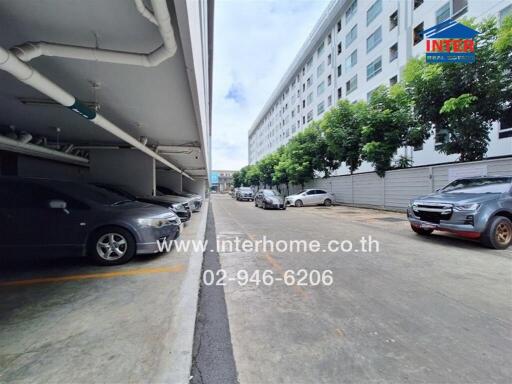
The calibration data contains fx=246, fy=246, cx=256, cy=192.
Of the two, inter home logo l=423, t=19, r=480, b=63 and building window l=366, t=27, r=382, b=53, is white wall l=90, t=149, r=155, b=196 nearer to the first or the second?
inter home logo l=423, t=19, r=480, b=63

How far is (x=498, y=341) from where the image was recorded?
2.35m

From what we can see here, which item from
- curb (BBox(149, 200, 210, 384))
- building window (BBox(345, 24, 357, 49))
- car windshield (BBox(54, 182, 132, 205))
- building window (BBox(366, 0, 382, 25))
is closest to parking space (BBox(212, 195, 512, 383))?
curb (BBox(149, 200, 210, 384))

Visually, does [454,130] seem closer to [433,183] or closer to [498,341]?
[433,183]

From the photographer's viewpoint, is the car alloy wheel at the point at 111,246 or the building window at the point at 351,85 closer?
the car alloy wheel at the point at 111,246

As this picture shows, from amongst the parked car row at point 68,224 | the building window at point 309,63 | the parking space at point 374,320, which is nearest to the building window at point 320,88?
the building window at point 309,63

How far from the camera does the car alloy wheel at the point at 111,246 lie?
14.8ft

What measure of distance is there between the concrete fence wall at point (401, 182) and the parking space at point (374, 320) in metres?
6.89

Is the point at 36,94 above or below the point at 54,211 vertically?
above

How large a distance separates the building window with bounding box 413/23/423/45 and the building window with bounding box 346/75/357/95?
766cm

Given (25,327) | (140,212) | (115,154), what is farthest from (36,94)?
(115,154)

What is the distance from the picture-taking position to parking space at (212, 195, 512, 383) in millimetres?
1992

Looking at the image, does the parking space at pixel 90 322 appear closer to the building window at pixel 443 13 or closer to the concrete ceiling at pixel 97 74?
the concrete ceiling at pixel 97 74

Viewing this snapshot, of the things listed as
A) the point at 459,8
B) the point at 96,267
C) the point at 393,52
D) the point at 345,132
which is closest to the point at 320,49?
the point at 393,52

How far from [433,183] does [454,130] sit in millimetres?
2709
